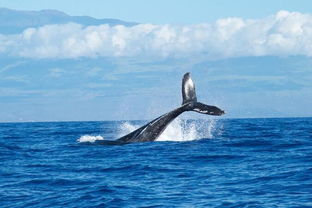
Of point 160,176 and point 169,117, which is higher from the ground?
point 169,117

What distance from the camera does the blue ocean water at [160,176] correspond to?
12.9 m

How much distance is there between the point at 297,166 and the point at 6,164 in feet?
31.8

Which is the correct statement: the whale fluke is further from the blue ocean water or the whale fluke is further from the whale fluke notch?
the blue ocean water

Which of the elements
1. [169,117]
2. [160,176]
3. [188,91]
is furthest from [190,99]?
[160,176]

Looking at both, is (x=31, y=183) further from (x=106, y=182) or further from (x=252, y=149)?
(x=252, y=149)

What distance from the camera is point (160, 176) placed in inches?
637

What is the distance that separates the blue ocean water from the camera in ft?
42.3

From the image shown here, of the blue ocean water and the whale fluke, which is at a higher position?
the whale fluke

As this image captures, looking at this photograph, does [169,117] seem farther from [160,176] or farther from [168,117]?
[160,176]

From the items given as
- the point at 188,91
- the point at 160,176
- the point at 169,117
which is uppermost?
the point at 188,91

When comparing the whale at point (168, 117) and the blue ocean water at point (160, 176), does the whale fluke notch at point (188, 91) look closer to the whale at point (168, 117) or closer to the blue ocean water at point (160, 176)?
the whale at point (168, 117)

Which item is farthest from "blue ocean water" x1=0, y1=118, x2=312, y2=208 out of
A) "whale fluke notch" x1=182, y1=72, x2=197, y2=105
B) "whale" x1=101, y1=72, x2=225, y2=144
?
"whale fluke notch" x1=182, y1=72, x2=197, y2=105

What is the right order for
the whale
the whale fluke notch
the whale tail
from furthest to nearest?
the whale fluke notch
the whale
the whale tail

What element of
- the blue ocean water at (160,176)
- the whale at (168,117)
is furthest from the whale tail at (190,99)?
the blue ocean water at (160,176)
